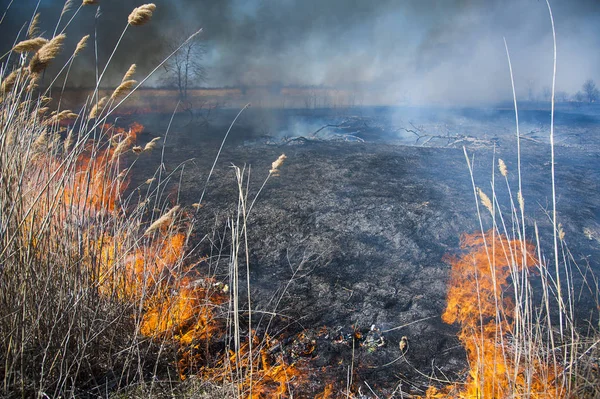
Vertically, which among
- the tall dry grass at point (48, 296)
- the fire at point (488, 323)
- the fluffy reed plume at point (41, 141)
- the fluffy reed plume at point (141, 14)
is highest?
the fluffy reed plume at point (141, 14)

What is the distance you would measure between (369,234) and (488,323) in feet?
4.45

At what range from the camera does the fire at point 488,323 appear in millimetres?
1584

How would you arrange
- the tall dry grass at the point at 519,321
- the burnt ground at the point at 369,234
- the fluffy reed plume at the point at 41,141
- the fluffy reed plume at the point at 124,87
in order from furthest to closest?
the burnt ground at the point at 369,234
the fluffy reed plume at the point at 41,141
the fluffy reed plume at the point at 124,87
the tall dry grass at the point at 519,321

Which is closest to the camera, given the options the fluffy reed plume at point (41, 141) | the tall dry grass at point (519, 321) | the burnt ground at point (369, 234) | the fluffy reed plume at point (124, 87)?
the tall dry grass at point (519, 321)

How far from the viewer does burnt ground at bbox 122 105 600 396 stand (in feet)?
7.16

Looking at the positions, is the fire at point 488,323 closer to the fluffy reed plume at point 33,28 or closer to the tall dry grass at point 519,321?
the tall dry grass at point 519,321

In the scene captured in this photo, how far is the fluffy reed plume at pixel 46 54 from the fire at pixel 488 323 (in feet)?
6.00

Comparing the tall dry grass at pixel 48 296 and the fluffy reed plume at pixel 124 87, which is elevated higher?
the fluffy reed plume at pixel 124 87

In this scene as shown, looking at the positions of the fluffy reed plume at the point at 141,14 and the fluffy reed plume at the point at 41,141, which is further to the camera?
the fluffy reed plume at the point at 41,141

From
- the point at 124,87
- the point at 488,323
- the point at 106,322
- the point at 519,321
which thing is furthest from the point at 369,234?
the point at 124,87

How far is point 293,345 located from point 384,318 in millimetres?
601

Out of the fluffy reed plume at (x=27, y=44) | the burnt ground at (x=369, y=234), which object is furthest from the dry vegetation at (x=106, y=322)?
the burnt ground at (x=369, y=234)

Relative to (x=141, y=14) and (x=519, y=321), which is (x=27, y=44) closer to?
(x=141, y=14)

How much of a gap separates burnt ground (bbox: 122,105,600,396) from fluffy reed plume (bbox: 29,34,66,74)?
1038mm
